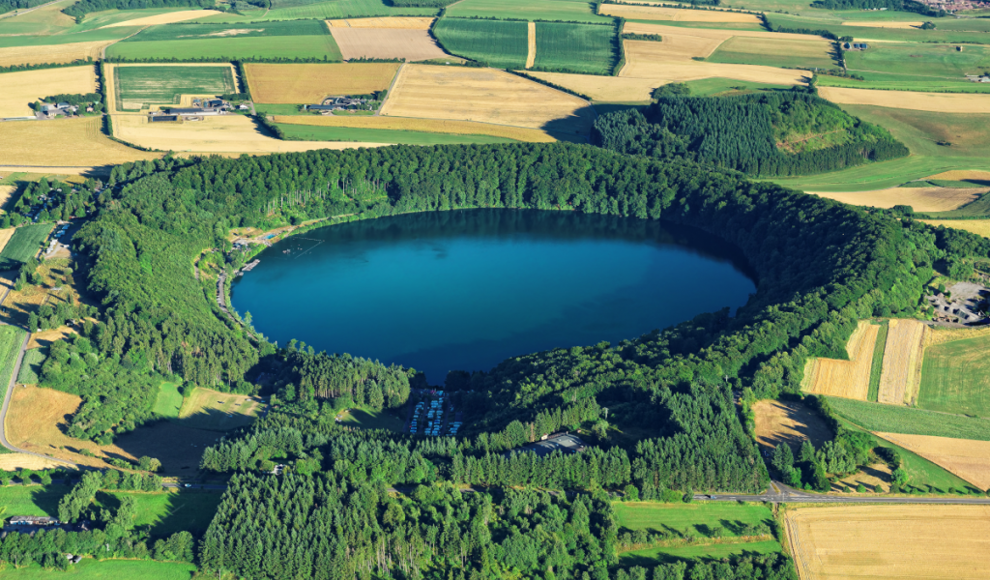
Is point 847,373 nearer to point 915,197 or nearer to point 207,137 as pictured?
point 915,197

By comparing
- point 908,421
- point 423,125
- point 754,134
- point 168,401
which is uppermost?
point 423,125

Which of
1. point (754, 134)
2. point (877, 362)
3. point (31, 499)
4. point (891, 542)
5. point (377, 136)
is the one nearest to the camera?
point (891, 542)

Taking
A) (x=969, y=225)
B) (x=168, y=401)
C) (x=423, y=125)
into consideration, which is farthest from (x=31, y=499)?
(x=969, y=225)

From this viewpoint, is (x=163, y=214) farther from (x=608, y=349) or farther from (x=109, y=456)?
(x=608, y=349)

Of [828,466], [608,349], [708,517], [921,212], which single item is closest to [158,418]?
[608,349]

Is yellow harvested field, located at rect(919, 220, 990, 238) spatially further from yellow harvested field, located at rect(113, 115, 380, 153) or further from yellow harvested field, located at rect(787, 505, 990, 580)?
yellow harvested field, located at rect(113, 115, 380, 153)

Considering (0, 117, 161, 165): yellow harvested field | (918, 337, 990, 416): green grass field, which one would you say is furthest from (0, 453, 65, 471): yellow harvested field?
(0, 117, 161, 165): yellow harvested field

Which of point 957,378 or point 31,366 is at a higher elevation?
point 31,366
